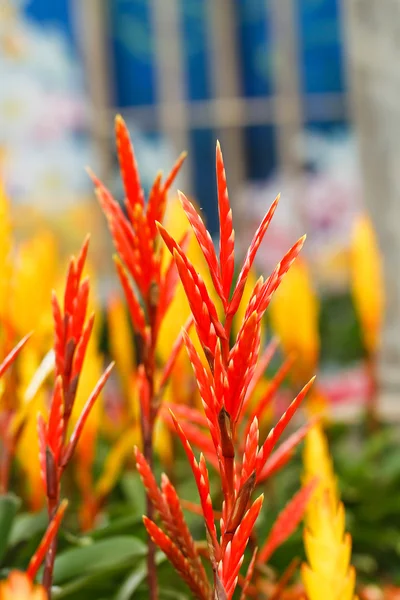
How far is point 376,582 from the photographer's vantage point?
818mm

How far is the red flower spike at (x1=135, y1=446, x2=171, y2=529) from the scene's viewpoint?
0.31 meters

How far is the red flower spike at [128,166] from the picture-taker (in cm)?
38

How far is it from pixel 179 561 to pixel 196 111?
3248 mm

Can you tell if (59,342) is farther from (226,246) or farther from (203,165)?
(203,165)

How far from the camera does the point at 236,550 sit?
286 millimetres

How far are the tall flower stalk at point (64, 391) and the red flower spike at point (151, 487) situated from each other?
0.11 ft

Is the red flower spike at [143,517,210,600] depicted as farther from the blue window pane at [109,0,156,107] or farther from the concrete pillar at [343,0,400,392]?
Result: the blue window pane at [109,0,156,107]

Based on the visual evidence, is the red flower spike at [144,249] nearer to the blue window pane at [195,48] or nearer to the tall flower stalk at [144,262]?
the tall flower stalk at [144,262]

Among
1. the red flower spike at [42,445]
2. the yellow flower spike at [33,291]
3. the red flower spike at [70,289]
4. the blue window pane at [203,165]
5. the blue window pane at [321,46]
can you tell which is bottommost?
the blue window pane at [203,165]

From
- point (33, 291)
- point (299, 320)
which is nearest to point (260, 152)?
point (299, 320)

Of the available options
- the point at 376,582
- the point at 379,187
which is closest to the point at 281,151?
the point at 379,187

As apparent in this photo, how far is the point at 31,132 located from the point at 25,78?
20 centimetres

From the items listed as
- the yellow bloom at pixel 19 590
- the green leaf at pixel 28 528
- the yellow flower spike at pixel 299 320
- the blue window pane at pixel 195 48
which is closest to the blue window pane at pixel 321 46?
the blue window pane at pixel 195 48

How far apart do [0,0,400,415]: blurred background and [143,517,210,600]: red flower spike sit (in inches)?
113
